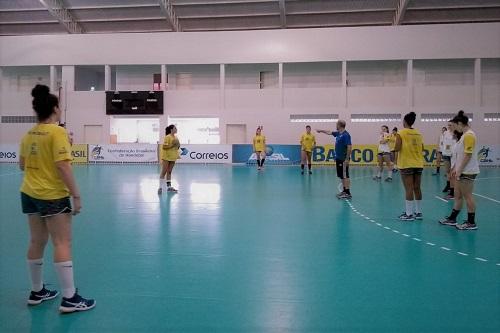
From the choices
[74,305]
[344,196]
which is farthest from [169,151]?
[74,305]

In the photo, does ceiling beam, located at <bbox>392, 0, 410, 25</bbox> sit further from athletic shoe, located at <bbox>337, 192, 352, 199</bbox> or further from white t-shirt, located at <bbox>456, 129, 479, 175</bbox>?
white t-shirt, located at <bbox>456, 129, 479, 175</bbox>

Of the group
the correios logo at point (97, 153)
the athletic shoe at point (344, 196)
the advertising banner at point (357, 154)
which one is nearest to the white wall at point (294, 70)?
the advertising banner at point (357, 154)

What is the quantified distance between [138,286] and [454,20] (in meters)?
27.4

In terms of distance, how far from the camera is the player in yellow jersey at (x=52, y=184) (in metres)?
3.64

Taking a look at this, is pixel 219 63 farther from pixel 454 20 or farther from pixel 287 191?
pixel 287 191

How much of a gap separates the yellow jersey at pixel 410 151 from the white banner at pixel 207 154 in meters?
17.1

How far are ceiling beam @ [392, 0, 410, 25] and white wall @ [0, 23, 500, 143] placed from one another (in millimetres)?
568

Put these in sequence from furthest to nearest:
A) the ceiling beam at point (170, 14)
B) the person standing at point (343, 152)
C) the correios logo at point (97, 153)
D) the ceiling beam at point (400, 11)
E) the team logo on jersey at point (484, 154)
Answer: the ceiling beam at point (170, 14), the correios logo at point (97, 153), the ceiling beam at point (400, 11), the team logo on jersey at point (484, 154), the person standing at point (343, 152)

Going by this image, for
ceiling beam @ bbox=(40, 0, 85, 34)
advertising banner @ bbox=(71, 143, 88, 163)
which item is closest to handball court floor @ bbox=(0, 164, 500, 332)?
advertising banner @ bbox=(71, 143, 88, 163)

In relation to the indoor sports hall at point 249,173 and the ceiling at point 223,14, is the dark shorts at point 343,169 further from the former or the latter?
the ceiling at point 223,14

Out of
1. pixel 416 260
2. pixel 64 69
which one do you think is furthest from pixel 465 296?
pixel 64 69

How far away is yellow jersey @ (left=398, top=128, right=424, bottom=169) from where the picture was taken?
26.0ft

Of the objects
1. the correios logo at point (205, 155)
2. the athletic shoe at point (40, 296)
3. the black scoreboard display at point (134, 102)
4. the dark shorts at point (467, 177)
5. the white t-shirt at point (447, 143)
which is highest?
the black scoreboard display at point (134, 102)

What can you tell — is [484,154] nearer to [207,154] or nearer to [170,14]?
[207,154]
